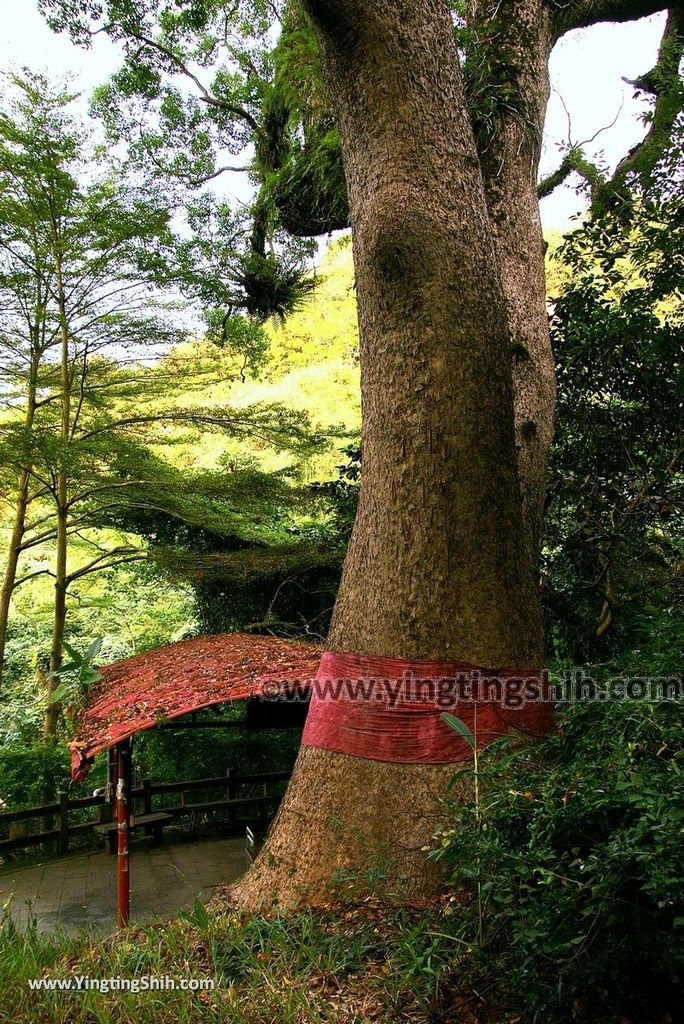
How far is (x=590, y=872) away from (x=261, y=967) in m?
1.48

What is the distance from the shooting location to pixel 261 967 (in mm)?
3174

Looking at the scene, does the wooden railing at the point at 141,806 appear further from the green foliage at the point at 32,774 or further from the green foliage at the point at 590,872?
the green foliage at the point at 590,872

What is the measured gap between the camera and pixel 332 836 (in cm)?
397

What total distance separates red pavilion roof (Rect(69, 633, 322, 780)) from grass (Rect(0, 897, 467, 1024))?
5.65 ft

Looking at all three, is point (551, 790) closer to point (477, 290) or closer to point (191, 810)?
point (477, 290)

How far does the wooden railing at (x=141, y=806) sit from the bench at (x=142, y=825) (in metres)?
0.20

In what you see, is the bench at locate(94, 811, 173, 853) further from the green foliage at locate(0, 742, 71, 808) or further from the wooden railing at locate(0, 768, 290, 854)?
the green foliage at locate(0, 742, 71, 808)

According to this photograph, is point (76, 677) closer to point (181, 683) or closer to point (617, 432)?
point (181, 683)

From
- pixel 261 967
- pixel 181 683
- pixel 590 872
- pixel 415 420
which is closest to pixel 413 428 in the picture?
pixel 415 420

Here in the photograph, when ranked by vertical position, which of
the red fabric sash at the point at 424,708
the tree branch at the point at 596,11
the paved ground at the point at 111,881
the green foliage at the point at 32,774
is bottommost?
the paved ground at the point at 111,881

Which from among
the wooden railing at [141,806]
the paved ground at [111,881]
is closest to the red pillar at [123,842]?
the paved ground at [111,881]

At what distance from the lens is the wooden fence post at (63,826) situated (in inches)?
349

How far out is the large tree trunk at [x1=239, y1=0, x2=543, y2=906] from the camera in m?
4.05

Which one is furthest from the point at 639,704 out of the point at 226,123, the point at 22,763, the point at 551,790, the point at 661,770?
the point at 226,123
